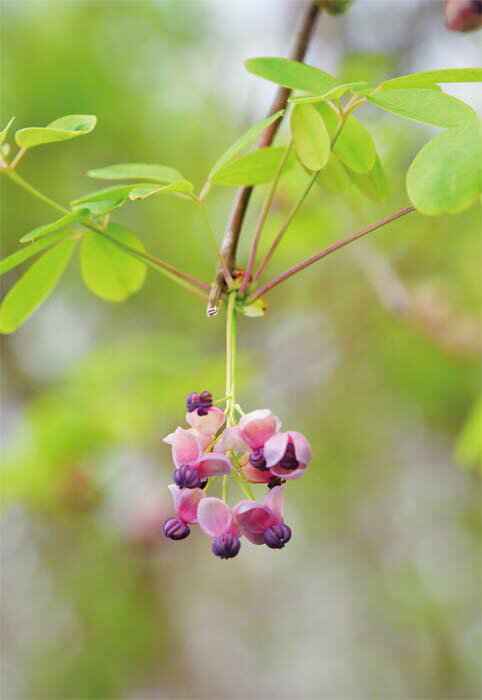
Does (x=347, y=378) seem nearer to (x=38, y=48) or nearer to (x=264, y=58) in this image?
(x=38, y=48)

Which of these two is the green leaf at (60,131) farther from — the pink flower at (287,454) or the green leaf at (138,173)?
the pink flower at (287,454)

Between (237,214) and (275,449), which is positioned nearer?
(275,449)

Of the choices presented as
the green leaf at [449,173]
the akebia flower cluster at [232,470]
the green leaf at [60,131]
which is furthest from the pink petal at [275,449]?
the green leaf at [60,131]

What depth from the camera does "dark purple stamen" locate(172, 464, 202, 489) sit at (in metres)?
0.68

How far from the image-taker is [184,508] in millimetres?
725

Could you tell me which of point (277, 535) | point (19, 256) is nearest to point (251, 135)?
point (19, 256)

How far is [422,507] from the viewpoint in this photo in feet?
14.8

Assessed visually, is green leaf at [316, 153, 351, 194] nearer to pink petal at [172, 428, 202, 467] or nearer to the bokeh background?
pink petal at [172, 428, 202, 467]

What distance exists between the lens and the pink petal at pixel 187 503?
72cm

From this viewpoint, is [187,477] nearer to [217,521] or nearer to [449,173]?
[217,521]

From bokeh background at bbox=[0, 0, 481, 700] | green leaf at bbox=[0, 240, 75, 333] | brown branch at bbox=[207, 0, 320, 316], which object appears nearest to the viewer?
brown branch at bbox=[207, 0, 320, 316]

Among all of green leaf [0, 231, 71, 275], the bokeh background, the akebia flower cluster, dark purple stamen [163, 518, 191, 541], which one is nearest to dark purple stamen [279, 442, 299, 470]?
the akebia flower cluster

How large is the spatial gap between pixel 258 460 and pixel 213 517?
68 millimetres

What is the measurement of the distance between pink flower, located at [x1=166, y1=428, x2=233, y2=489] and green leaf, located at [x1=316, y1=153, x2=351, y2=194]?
36cm
